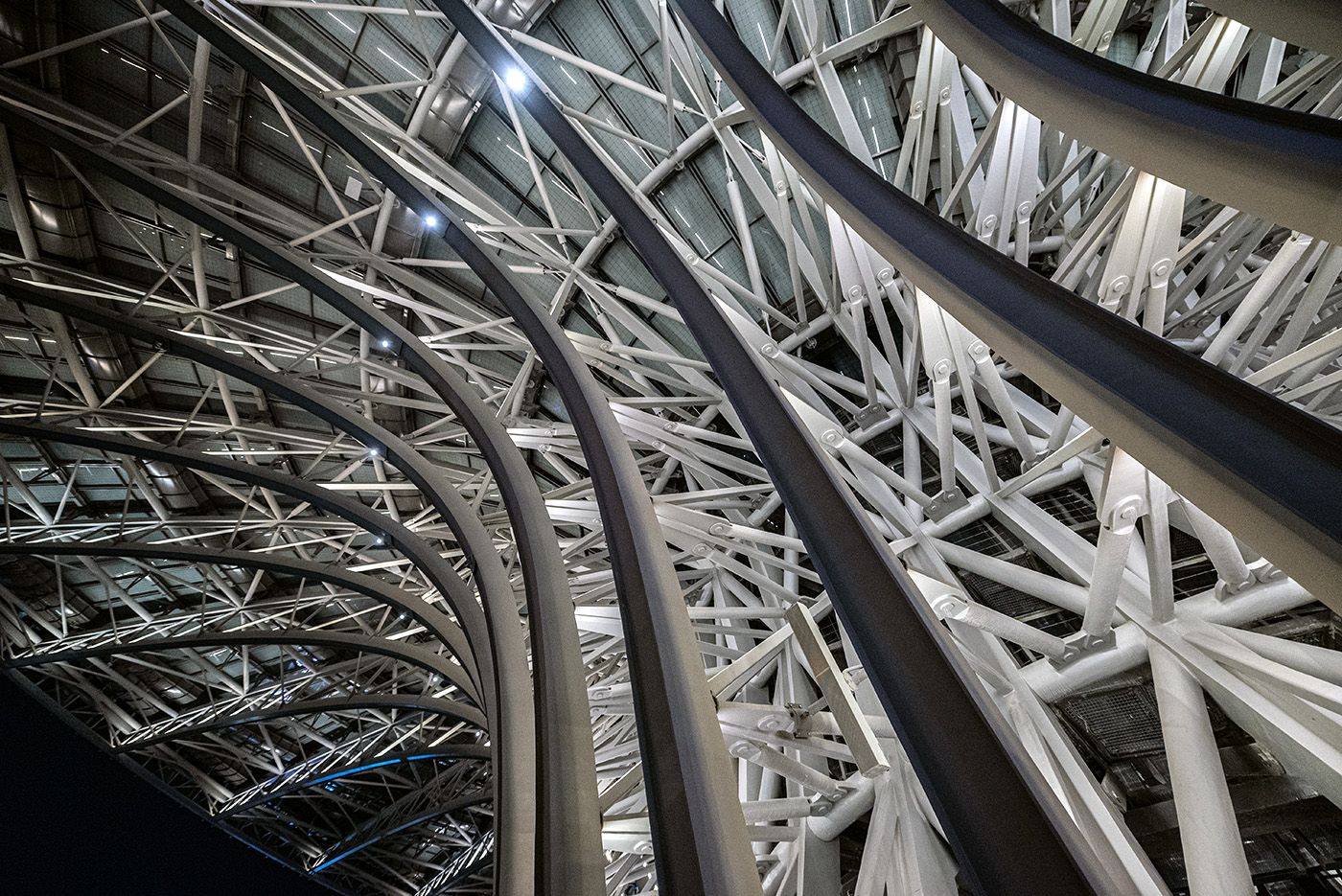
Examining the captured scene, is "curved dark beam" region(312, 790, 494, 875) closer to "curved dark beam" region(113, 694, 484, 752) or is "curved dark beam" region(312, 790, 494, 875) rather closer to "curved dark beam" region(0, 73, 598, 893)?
"curved dark beam" region(113, 694, 484, 752)

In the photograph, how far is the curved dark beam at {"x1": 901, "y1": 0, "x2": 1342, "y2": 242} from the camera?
229 cm

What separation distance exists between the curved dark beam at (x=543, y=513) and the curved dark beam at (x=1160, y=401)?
2893 mm

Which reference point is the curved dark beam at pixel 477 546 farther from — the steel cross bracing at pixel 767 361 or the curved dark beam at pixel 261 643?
the curved dark beam at pixel 261 643

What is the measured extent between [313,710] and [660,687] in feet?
76.7

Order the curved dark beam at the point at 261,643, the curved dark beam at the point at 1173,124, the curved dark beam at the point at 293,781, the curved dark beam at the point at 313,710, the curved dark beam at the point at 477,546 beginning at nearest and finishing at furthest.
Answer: the curved dark beam at the point at 1173,124 < the curved dark beam at the point at 477,546 < the curved dark beam at the point at 261,643 < the curved dark beam at the point at 313,710 < the curved dark beam at the point at 293,781

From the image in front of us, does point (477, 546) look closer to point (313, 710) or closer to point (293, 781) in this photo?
point (313, 710)

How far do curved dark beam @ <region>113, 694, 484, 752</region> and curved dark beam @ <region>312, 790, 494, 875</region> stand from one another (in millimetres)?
8557

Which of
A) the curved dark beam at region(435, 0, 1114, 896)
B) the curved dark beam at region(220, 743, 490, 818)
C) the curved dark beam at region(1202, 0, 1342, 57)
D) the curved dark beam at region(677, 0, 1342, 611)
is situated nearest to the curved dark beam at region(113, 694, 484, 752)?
the curved dark beam at region(220, 743, 490, 818)

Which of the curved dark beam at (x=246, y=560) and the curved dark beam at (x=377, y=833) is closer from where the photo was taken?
the curved dark beam at (x=246, y=560)

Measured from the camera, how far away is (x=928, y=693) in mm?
2900

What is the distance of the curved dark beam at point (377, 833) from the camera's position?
29562 millimetres

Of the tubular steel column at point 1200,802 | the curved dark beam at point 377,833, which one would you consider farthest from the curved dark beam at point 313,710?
the tubular steel column at point 1200,802

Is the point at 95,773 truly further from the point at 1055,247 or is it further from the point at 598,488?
the point at 1055,247

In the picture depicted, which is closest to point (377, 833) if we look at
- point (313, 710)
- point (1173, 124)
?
point (313, 710)
